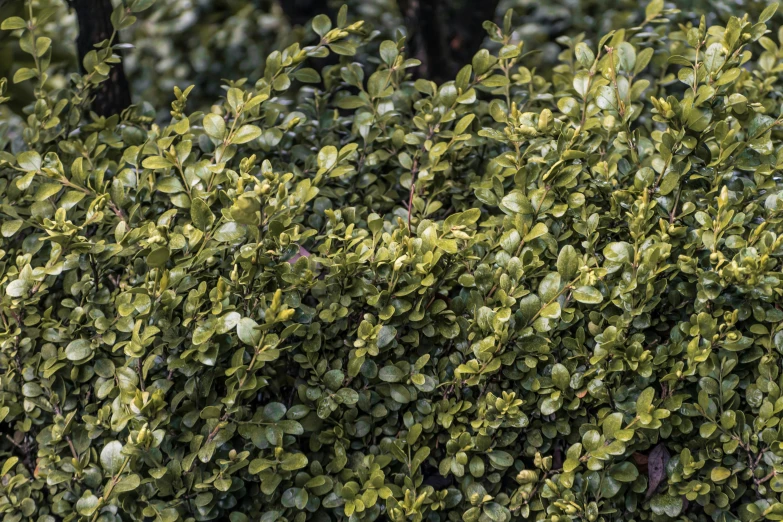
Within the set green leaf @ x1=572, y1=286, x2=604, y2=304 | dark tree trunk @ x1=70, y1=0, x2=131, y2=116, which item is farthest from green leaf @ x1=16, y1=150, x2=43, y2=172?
green leaf @ x1=572, y1=286, x2=604, y2=304

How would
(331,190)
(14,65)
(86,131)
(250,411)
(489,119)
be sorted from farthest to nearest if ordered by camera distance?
(14,65)
(489,119)
(86,131)
(331,190)
(250,411)

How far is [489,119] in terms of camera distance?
2.62 meters

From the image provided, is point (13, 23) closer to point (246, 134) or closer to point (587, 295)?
point (246, 134)

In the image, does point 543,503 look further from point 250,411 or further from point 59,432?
point 59,432

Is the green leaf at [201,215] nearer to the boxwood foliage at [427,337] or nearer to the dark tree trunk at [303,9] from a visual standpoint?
the boxwood foliage at [427,337]

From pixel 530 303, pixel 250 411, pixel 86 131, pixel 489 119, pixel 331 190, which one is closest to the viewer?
pixel 530 303

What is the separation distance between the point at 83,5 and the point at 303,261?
5.13 ft

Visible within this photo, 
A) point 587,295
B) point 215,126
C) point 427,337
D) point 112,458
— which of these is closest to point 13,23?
point 215,126

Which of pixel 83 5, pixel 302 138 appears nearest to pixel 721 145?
pixel 302 138

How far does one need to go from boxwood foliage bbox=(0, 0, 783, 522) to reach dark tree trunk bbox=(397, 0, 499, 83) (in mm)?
1872

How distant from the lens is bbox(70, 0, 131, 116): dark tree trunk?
275 centimetres

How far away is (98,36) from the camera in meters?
2.76

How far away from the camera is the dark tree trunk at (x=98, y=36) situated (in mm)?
2750

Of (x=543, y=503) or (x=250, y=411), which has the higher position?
Result: (x=250, y=411)
